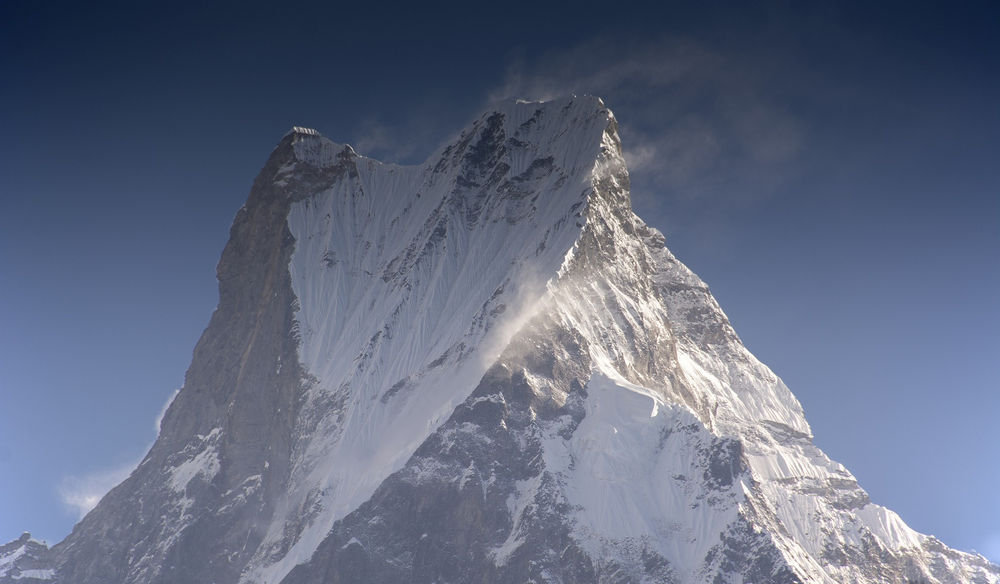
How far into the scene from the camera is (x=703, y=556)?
184 m

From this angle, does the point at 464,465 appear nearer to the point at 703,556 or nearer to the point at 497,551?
the point at 497,551

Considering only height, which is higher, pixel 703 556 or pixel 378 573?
pixel 703 556

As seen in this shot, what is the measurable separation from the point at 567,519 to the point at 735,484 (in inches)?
883

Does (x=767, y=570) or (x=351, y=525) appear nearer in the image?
(x=767, y=570)

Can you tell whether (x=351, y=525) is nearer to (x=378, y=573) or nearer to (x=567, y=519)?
(x=378, y=573)

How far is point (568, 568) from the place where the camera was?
181125 millimetres

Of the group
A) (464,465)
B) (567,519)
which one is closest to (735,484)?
(567,519)

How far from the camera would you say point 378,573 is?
189 metres

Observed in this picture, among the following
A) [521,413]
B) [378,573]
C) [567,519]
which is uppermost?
[521,413]

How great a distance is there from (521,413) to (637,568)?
90.6 feet

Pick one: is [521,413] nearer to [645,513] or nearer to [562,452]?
[562,452]

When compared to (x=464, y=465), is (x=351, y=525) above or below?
below

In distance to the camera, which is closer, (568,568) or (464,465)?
(568,568)

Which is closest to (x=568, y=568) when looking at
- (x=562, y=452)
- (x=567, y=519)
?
(x=567, y=519)
